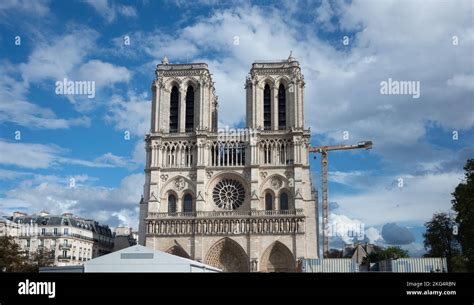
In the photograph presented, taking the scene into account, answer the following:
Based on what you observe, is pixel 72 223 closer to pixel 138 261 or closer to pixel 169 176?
pixel 169 176

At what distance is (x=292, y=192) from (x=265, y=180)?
10.3 ft

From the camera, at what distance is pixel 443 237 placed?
47219 millimetres

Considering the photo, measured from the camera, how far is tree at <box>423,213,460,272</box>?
4688 centimetres

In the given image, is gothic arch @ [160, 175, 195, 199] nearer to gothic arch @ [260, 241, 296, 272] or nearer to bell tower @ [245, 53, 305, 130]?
bell tower @ [245, 53, 305, 130]

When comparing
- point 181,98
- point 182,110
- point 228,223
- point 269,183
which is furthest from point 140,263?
point 181,98

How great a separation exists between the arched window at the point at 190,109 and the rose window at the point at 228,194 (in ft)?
23.4

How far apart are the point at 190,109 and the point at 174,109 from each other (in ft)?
5.81

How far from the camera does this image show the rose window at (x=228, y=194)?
2276 inches

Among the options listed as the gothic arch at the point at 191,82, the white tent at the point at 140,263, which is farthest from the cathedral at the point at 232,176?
the white tent at the point at 140,263

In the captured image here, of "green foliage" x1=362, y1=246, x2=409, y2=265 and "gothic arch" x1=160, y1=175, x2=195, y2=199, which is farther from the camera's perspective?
"green foliage" x1=362, y1=246, x2=409, y2=265

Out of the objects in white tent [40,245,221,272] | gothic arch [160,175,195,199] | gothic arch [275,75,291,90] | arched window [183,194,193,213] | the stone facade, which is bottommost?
white tent [40,245,221,272]

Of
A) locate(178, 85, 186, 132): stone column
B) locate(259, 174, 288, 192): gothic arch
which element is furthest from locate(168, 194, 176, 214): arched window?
locate(259, 174, 288, 192): gothic arch

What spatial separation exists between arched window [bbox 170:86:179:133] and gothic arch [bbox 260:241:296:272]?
16.6 meters
